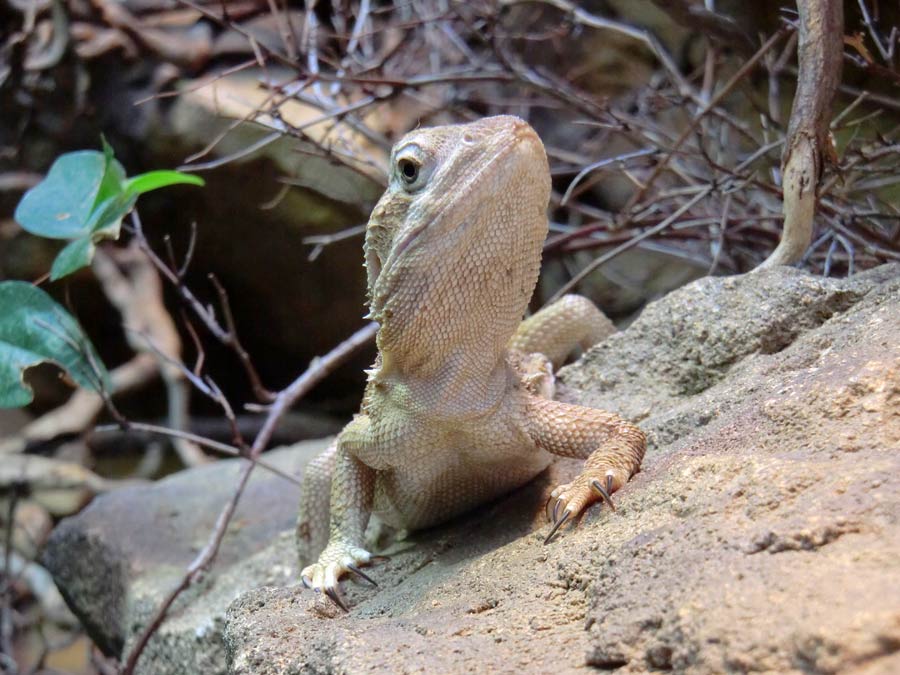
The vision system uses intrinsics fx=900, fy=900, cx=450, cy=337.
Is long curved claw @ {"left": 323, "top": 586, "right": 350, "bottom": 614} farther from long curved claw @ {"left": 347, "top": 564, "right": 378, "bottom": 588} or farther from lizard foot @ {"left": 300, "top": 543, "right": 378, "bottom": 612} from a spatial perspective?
long curved claw @ {"left": 347, "top": 564, "right": 378, "bottom": 588}

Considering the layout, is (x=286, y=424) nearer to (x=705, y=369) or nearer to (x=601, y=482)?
(x=705, y=369)

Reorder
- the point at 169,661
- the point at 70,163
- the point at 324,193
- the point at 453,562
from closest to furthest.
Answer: the point at 453,562 < the point at 169,661 < the point at 70,163 < the point at 324,193

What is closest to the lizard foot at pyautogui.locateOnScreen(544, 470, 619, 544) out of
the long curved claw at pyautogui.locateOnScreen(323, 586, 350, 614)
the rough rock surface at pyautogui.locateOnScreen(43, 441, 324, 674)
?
the long curved claw at pyautogui.locateOnScreen(323, 586, 350, 614)

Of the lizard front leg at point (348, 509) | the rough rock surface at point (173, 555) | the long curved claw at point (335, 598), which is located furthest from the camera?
the rough rock surface at point (173, 555)

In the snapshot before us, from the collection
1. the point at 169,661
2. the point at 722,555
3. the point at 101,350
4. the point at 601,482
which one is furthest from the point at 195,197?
the point at 722,555

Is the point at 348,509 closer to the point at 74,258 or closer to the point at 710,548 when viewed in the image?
the point at 710,548

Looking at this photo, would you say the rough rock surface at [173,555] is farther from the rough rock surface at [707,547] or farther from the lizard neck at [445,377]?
the lizard neck at [445,377]

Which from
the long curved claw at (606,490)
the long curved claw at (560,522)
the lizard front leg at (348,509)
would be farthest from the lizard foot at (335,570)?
the long curved claw at (606,490)
